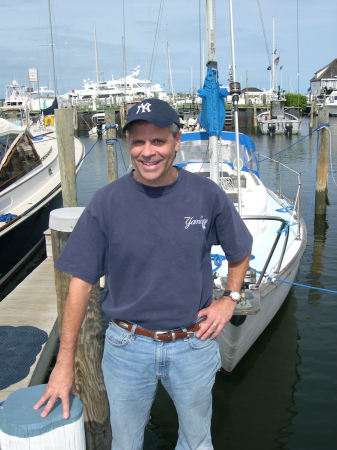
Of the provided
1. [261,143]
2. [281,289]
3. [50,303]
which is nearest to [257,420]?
[281,289]

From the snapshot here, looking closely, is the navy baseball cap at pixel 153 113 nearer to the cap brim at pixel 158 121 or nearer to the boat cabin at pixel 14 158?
the cap brim at pixel 158 121

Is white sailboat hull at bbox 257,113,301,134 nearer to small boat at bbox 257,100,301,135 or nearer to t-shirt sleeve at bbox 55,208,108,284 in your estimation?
small boat at bbox 257,100,301,135

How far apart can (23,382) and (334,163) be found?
20.1 metres

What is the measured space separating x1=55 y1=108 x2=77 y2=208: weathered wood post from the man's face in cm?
267

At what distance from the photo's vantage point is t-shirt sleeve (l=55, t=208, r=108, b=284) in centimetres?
199

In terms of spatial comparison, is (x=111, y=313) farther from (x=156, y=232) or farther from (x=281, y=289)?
(x=281, y=289)

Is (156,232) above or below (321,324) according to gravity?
above

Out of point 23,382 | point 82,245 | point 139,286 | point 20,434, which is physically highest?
point 82,245

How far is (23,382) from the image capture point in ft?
13.0

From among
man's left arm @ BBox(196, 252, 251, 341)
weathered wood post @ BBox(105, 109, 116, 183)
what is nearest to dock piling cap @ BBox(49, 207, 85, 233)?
man's left arm @ BBox(196, 252, 251, 341)

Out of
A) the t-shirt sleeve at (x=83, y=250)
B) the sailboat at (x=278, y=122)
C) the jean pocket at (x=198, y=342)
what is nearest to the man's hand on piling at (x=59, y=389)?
the t-shirt sleeve at (x=83, y=250)

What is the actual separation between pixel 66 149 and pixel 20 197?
4.79 metres

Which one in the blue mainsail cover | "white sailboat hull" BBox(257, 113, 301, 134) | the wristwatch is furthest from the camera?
"white sailboat hull" BBox(257, 113, 301, 134)

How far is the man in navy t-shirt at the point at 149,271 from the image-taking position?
1.99 metres
